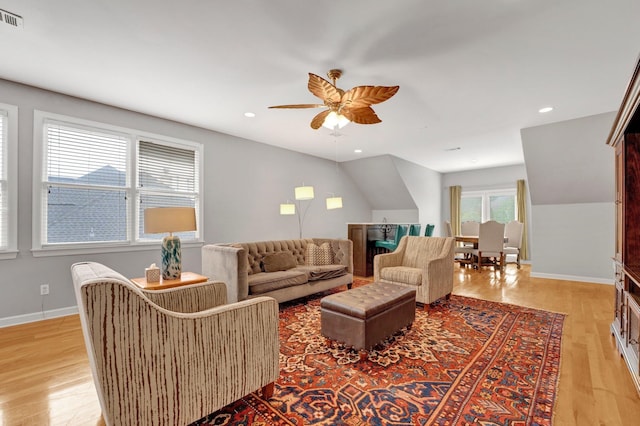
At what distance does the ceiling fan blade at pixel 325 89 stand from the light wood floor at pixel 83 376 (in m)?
2.66

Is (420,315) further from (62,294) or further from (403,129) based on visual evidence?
(62,294)

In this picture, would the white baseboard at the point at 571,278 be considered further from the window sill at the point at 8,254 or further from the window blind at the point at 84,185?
the window sill at the point at 8,254

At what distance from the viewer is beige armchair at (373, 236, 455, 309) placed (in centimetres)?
353

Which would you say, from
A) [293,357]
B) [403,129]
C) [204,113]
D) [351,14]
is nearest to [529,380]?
[293,357]

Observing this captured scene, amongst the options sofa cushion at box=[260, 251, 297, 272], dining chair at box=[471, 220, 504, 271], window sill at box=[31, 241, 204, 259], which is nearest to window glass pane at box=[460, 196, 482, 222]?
dining chair at box=[471, 220, 504, 271]

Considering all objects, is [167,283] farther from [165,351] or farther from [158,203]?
[158,203]

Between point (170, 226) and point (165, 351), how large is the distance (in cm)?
175

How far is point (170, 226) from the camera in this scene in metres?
2.82

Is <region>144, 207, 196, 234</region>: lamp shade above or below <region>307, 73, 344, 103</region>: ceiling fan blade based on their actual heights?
below

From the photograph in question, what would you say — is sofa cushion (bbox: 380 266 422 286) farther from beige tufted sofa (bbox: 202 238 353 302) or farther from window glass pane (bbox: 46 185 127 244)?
window glass pane (bbox: 46 185 127 244)

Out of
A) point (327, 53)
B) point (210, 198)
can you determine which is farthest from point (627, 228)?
point (210, 198)

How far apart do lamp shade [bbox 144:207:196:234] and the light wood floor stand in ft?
3.93

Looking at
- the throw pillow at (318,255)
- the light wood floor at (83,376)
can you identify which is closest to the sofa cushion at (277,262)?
the throw pillow at (318,255)

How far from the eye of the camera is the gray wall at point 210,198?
3207mm
